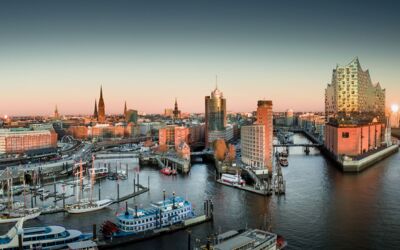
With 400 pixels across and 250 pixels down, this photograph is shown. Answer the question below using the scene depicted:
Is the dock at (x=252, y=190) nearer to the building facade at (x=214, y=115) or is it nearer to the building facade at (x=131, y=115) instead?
the building facade at (x=214, y=115)

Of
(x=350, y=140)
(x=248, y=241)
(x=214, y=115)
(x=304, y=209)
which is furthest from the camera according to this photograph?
(x=214, y=115)

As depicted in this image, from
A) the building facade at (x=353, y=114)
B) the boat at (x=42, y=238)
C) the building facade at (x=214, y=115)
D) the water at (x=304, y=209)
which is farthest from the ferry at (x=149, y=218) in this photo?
the building facade at (x=214, y=115)

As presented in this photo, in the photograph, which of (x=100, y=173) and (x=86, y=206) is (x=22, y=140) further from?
(x=86, y=206)

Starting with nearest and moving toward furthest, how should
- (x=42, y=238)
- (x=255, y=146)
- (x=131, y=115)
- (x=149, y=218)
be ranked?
(x=42, y=238), (x=149, y=218), (x=255, y=146), (x=131, y=115)

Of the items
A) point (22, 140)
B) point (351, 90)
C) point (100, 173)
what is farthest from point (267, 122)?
point (22, 140)

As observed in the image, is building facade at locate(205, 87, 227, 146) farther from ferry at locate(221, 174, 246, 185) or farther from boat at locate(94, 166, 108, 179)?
ferry at locate(221, 174, 246, 185)

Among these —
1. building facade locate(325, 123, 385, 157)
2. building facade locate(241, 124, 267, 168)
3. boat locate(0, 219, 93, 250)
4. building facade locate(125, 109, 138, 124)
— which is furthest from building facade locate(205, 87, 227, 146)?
building facade locate(125, 109, 138, 124)
